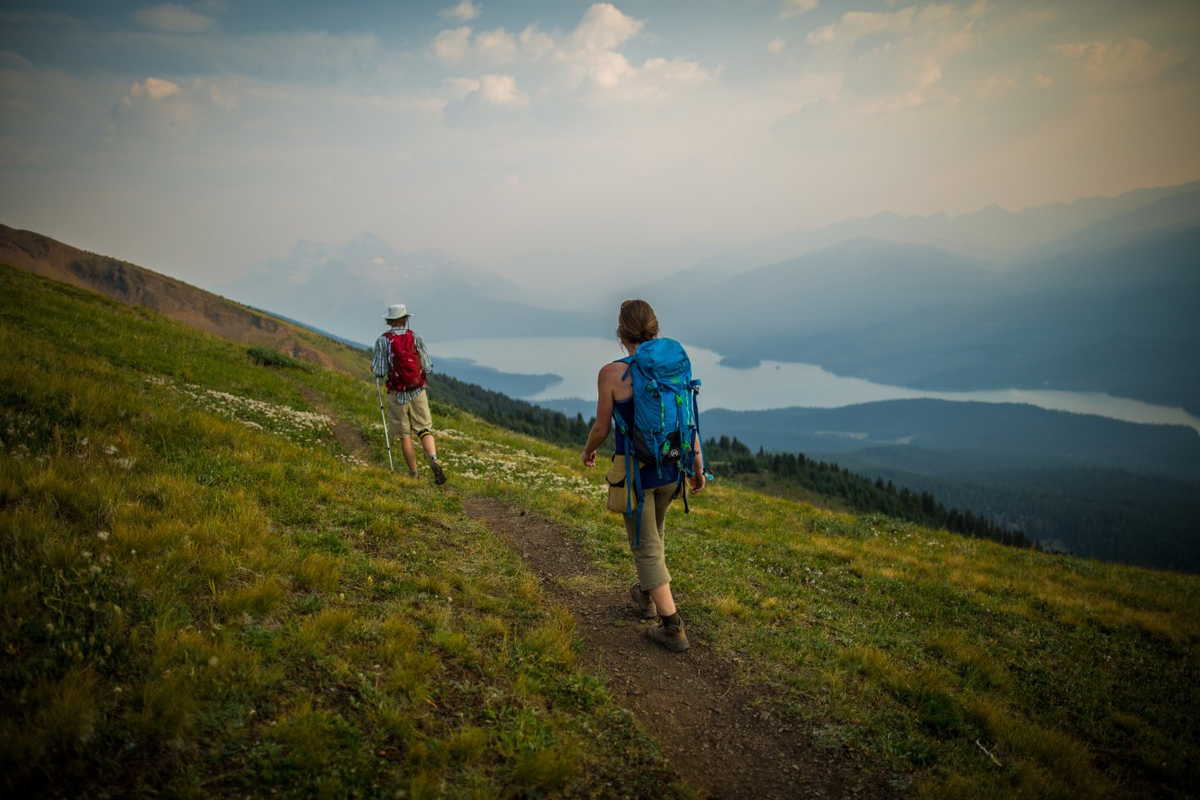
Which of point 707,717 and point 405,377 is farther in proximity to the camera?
point 405,377

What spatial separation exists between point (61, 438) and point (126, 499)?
250cm

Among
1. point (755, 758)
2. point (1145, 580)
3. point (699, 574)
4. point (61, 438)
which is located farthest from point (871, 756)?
point (1145, 580)

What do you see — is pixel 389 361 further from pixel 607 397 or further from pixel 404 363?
pixel 607 397

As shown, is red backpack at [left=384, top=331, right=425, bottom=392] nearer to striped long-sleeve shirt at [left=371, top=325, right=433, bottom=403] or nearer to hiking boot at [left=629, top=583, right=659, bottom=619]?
striped long-sleeve shirt at [left=371, top=325, right=433, bottom=403]

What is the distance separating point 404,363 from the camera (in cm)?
1195

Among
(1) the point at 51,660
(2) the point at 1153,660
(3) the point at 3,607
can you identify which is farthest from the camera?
(2) the point at 1153,660

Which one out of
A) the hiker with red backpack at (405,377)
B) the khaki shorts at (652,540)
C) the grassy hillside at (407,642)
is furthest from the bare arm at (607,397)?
the hiker with red backpack at (405,377)

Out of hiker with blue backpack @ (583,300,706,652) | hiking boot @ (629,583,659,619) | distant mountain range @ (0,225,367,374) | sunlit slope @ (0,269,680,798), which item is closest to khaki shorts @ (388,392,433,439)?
sunlit slope @ (0,269,680,798)

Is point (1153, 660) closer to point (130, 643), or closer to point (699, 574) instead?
point (699, 574)

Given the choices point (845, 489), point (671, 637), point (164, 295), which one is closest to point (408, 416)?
point (671, 637)

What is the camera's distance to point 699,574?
31.9 ft

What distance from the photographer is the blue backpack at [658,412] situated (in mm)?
6254

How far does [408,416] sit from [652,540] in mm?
7784

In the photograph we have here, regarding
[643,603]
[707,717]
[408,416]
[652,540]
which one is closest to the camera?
[707,717]
